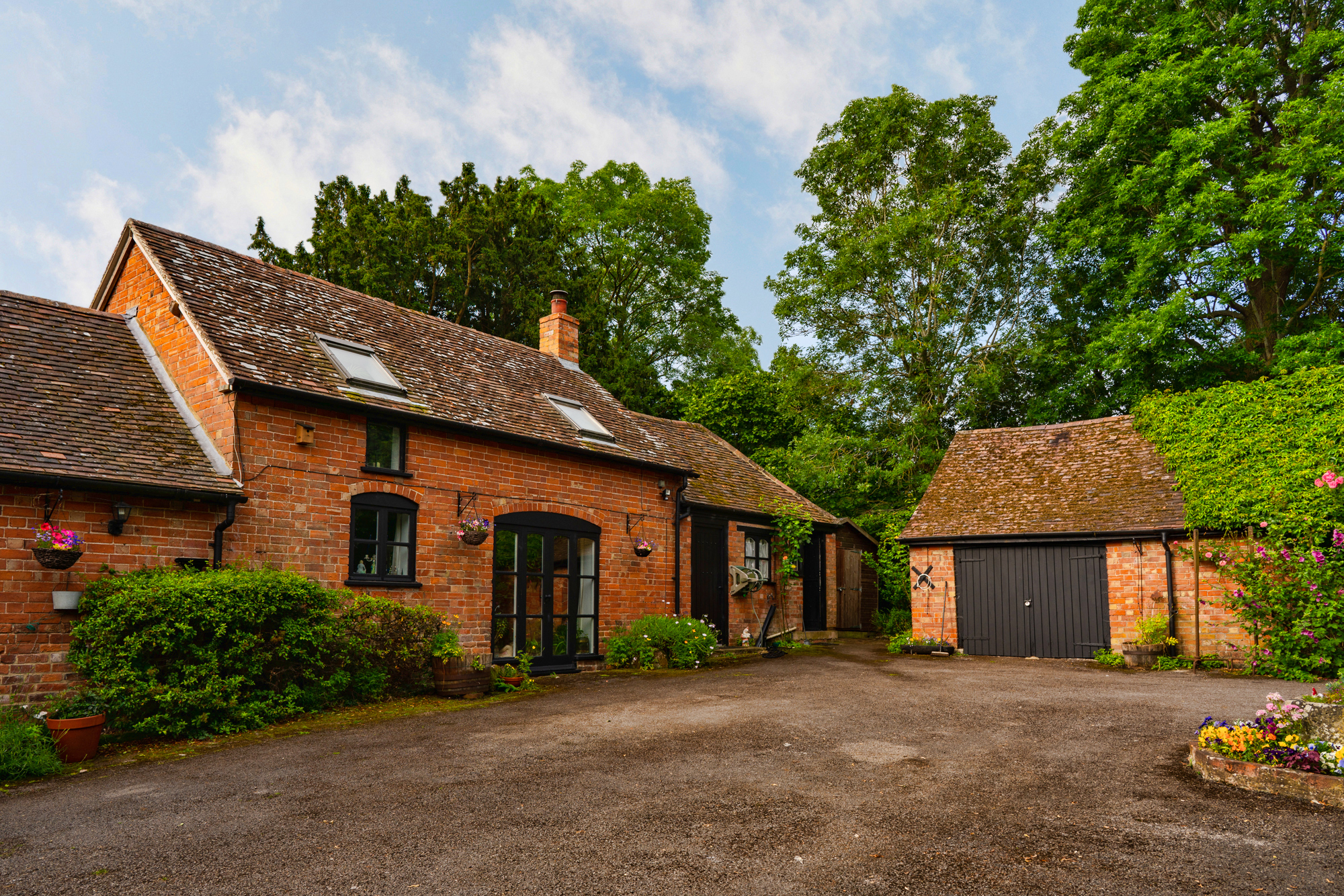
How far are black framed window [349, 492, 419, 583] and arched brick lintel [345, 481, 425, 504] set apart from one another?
6cm

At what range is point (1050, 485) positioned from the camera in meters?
16.7

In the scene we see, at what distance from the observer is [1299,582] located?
1210 cm

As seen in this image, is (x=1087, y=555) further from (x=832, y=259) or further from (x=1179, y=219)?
(x=832, y=259)

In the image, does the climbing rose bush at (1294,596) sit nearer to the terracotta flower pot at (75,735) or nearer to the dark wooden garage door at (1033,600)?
the dark wooden garage door at (1033,600)

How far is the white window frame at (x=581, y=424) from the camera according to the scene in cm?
1424

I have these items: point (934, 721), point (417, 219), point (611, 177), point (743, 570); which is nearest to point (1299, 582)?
point (934, 721)

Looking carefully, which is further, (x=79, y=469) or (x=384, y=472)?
(x=384, y=472)

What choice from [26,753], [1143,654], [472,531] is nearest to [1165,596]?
[1143,654]

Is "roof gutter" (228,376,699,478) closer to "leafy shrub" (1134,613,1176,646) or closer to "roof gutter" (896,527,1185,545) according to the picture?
"roof gutter" (896,527,1185,545)

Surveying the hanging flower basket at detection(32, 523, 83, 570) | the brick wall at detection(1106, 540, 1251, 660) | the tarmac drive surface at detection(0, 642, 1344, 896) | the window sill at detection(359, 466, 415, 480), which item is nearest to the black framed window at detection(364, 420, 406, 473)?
the window sill at detection(359, 466, 415, 480)

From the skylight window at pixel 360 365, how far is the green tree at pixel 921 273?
1284 cm

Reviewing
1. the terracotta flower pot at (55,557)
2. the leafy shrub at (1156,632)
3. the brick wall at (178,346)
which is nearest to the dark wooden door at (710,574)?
the leafy shrub at (1156,632)

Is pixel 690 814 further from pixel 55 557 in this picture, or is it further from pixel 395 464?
pixel 395 464

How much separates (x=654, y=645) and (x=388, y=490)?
16.8 feet
